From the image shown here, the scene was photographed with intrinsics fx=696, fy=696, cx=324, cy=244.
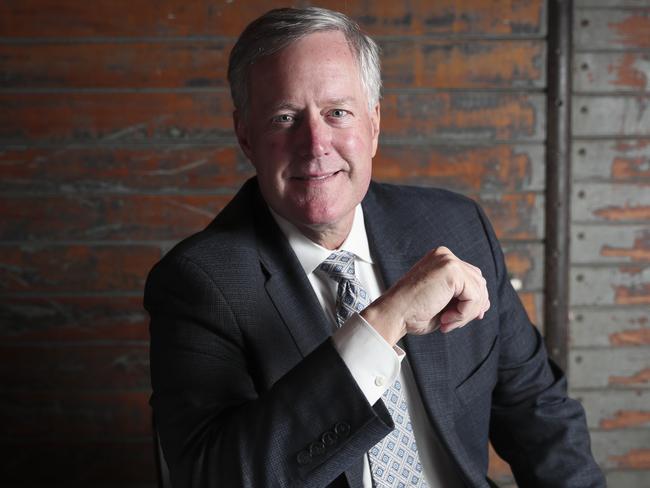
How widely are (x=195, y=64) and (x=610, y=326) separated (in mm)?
2018

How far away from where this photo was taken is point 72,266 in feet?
9.21

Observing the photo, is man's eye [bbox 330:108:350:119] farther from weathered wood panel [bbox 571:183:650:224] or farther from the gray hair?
weathered wood panel [bbox 571:183:650:224]

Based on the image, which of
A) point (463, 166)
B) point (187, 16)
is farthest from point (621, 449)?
point (187, 16)

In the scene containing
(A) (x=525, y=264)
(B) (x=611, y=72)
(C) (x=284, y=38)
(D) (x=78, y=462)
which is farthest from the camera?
(D) (x=78, y=462)

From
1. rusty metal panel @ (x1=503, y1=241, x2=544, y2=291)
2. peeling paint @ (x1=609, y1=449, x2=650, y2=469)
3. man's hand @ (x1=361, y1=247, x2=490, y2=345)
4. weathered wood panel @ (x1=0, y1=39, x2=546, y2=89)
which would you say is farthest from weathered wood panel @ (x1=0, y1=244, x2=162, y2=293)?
peeling paint @ (x1=609, y1=449, x2=650, y2=469)

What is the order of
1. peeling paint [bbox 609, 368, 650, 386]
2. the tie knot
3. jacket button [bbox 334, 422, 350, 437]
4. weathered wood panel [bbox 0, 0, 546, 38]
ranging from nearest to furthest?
jacket button [bbox 334, 422, 350, 437]
the tie knot
weathered wood panel [bbox 0, 0, 546, 38]
peeling paint [bbox 609, 368, 650, 386]

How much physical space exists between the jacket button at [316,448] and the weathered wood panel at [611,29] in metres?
2.16

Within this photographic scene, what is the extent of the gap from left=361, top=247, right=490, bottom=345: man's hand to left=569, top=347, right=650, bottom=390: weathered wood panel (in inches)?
71.1

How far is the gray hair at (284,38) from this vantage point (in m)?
1.46

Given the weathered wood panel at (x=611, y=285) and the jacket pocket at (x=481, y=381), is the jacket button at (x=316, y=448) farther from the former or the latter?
the weathered wood panel at (x=611, y=285)

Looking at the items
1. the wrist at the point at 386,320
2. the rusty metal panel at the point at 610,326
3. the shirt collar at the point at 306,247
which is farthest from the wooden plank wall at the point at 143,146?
the wrist at the point at 386,320

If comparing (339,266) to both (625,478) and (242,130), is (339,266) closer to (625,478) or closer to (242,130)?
(242,130)

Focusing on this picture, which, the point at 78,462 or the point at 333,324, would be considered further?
the point at 78,462

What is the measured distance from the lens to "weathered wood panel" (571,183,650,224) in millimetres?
2855
